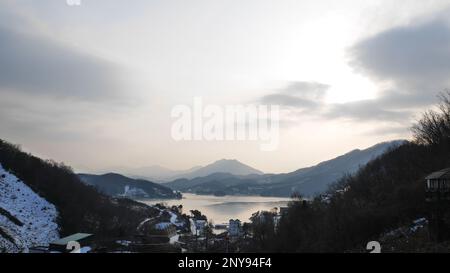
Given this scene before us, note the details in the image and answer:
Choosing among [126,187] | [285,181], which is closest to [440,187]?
[126,187]

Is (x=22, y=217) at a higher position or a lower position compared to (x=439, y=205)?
lower

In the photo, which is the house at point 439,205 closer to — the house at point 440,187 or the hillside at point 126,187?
the house at point 440,187

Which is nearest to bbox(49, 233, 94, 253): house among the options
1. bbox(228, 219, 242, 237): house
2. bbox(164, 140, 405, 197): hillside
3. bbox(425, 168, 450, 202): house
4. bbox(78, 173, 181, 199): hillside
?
bbox(425, 168, 450, 202): house

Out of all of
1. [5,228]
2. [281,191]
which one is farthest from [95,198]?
[281,191]

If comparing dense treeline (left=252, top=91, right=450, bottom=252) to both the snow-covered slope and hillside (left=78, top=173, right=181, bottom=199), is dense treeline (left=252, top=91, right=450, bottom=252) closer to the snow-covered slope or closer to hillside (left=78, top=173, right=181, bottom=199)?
the snow-covered slope

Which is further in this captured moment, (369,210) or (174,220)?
(174,220)

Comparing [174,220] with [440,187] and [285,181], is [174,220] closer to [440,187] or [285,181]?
[440,187]
